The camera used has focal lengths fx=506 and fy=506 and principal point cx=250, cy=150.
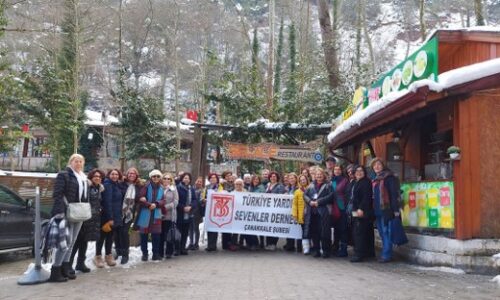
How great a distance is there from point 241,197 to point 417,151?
4130mm

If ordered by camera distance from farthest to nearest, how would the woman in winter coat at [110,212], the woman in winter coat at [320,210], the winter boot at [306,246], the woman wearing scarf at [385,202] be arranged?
the winter boot at [306,246]
the woman in winter coat at [320,210]
the woman wearing scarf at [385,202]
the woman in winter coat at [110,212]

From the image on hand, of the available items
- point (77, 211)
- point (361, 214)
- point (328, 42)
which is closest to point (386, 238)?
point (361, 214)

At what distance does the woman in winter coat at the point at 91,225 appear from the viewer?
7832mm

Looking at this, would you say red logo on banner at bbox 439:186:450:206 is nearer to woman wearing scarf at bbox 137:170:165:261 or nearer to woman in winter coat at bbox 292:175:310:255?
woman in winter coat at bbox 292:175:310:255

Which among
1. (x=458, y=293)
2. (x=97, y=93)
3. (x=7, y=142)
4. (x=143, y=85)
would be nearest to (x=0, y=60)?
(x=7, y=142)

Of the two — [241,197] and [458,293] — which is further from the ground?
[241,197]

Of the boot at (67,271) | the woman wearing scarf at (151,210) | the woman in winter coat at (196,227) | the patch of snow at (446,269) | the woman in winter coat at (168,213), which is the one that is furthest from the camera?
the woman in winter coat at (196,227)

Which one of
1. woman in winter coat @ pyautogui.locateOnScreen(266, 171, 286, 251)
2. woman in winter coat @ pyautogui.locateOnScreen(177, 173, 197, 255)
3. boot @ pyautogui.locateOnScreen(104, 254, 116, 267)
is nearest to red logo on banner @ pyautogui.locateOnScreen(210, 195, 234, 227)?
woman in winter coat @ pyautogui.locateOnScreen(177, 173, 197, 255)

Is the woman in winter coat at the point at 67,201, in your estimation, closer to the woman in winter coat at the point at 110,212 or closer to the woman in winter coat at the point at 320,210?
the woman in winter coat at the point at 110,212

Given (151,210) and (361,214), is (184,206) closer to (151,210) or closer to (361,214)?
(151,210)

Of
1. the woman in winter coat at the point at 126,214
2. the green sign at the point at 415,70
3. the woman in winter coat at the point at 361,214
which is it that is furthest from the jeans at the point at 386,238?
the woman in winter coat at the point at 126,214

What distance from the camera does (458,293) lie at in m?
6.21

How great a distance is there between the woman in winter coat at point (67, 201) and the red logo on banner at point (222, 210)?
14.8ft

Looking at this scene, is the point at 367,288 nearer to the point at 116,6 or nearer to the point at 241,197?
the point at 241,197
